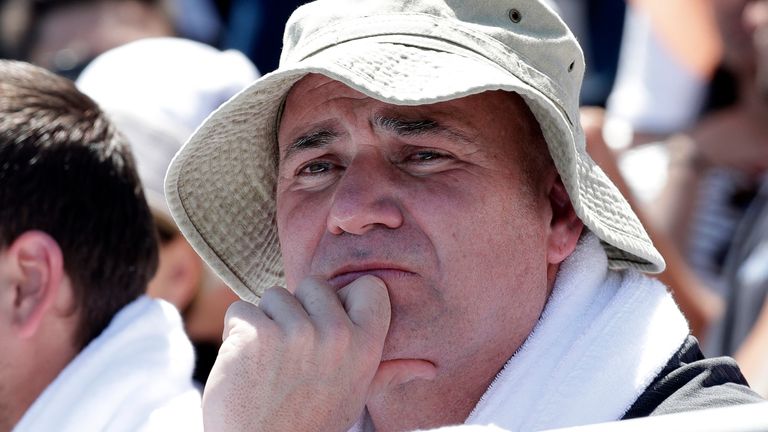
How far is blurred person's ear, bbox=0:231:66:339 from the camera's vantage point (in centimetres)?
260

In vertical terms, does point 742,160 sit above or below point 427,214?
below

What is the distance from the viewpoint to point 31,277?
262 cm

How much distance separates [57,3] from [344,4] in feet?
11.0

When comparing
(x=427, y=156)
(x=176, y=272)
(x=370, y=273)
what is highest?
(x=427, y=156)

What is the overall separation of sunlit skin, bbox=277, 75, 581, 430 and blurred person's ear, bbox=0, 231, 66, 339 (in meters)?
0.57

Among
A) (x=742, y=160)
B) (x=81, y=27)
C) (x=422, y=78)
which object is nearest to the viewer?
(x=422, y=78)

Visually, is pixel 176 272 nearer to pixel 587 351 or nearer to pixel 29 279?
pixel 29 279

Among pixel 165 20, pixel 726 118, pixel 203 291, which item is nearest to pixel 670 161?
pixel 726 118

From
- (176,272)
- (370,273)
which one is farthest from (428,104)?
(176,272)

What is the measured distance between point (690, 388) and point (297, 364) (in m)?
0.65

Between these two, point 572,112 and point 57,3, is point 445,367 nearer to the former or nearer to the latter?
point 572,112

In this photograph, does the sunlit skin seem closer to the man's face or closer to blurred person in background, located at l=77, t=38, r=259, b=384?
the man's face

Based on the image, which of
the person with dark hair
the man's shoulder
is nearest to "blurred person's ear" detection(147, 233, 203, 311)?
the person with dark hair

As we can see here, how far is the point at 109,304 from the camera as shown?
2.76 m
